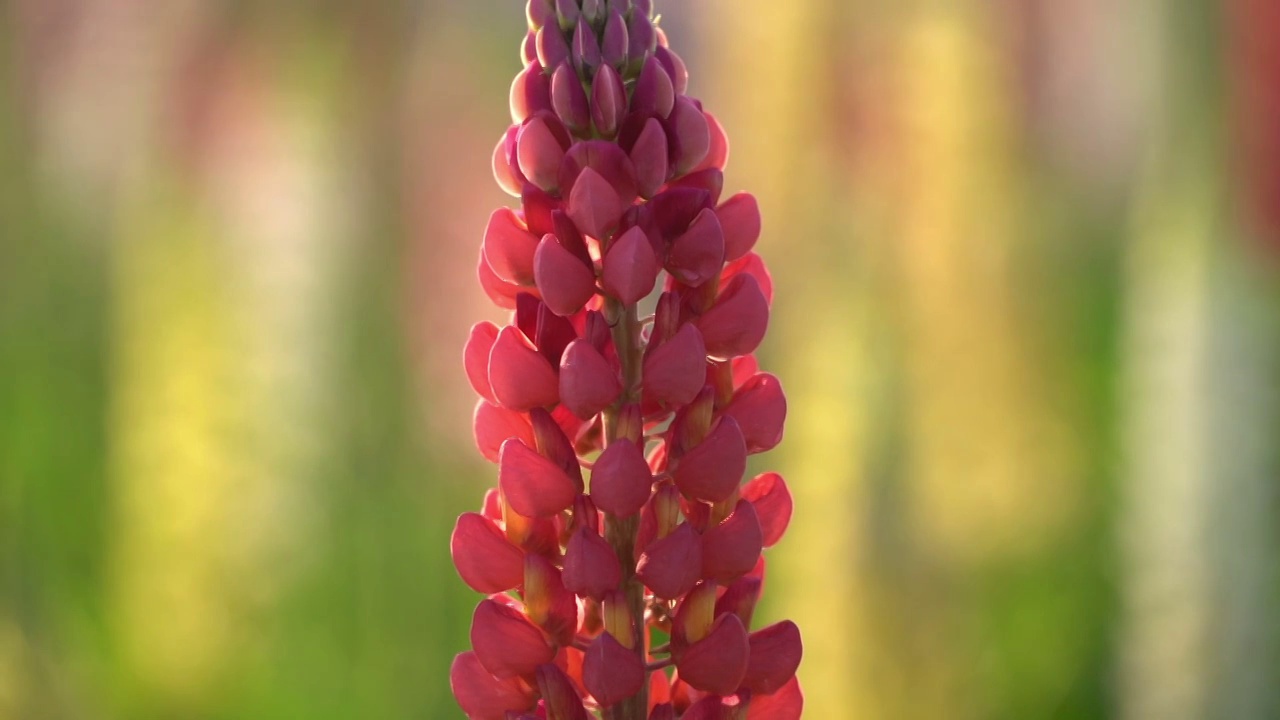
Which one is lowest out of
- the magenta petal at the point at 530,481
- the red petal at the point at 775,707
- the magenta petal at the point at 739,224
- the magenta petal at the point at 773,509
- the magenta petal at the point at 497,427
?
the red petal at the point at 775,707

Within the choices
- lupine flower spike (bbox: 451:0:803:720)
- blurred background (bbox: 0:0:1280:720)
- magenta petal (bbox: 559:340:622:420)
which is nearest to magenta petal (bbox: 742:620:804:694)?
lupine flower spike (bbox: 451:0:803:720)

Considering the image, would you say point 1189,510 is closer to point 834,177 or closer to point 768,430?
point 834,177

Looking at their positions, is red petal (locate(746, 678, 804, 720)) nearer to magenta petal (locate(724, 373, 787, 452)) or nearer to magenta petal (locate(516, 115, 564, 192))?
magenta petal (locate(724, 373, 787, 452))

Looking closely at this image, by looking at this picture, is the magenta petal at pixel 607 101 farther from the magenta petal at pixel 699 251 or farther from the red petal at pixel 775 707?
the red petal at pixel 775 707

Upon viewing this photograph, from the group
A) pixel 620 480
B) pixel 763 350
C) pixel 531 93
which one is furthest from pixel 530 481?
pixel 763 350

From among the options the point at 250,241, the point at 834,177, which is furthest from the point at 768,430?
the point at 250,241

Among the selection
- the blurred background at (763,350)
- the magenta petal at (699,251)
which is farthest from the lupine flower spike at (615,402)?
the blurred background at (763,350)
